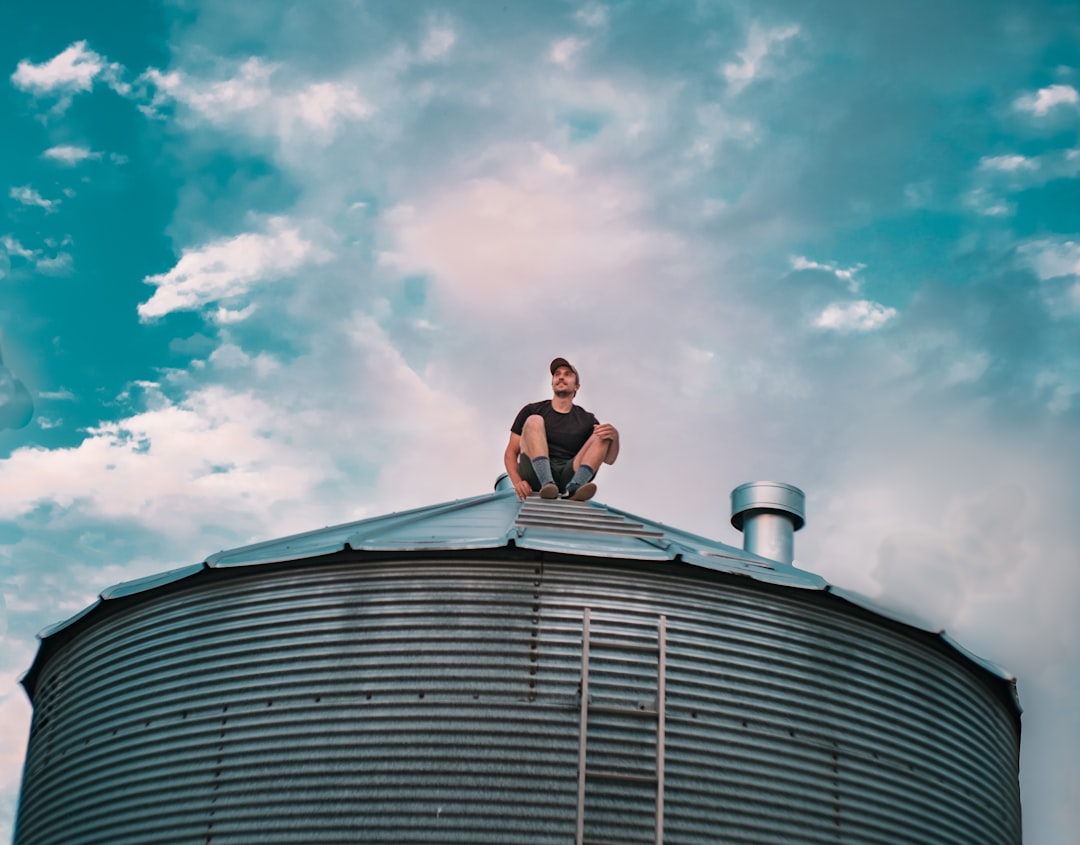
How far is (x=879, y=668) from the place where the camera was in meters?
11.9

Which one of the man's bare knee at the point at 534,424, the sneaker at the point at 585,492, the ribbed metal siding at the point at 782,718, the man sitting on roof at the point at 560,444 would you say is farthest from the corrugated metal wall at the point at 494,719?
the man's bare knee at the point at 534,424

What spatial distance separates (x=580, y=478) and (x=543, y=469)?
427 mm

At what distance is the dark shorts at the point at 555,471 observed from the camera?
14.8m

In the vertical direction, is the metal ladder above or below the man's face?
below

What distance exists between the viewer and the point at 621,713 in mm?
10602

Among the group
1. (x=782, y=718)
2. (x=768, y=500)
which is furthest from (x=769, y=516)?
(x=782, y=718)

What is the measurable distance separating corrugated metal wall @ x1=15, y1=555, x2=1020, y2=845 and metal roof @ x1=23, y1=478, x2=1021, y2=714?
17cm

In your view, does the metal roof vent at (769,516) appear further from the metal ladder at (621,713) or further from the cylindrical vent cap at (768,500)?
the metal ladder at (621,713)

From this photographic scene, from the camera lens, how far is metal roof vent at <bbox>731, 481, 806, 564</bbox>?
17.4m

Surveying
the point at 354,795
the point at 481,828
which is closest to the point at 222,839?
the point at 354,795

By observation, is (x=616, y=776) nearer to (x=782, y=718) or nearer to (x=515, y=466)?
(x=782, y=718)

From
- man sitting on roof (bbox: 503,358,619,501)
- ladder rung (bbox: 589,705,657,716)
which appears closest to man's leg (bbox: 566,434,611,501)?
man sitting on roof (bbox: 503,358,619,501)

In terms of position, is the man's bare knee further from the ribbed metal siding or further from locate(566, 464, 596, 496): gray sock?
the ribbed metal siding

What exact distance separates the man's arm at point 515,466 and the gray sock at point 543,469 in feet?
0.60
